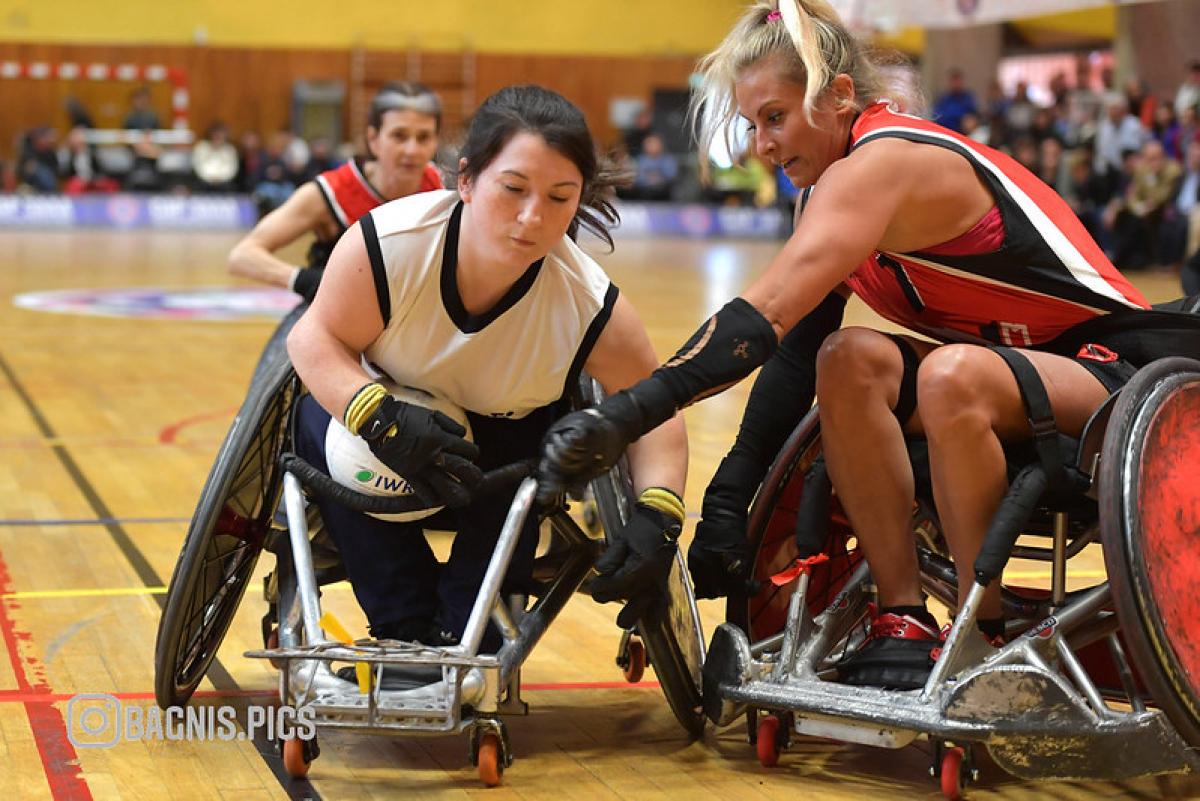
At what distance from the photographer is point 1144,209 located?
16188mm

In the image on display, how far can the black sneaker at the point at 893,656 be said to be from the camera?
289cm

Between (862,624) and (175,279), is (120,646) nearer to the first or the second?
(862,624)

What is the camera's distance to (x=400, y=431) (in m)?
2.82

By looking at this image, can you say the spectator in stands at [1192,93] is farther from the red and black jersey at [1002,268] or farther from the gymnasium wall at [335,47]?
the red and black jersey at [1002,268]

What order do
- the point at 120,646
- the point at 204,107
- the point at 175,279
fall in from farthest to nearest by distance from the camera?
the point at 204,107
the point at 175,279
the point at 120,646

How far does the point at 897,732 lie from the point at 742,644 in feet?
1.16

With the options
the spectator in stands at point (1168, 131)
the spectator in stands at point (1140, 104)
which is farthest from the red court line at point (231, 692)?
the spectator in stands at point (1140, 104)

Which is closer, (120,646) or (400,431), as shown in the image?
(400,431)

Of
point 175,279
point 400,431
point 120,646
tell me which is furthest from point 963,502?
point 175,279

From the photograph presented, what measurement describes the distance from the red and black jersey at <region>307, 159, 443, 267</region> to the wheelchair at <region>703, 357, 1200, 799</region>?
9.02 ft

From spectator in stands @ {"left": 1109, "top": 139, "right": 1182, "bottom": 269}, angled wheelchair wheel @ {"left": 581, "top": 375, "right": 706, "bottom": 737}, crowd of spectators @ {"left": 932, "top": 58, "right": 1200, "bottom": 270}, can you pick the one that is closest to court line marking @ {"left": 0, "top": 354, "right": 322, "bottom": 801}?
angled wheelchair wheel @ {"left": 581, "top": 375, "right": 706, "bottom": 737}

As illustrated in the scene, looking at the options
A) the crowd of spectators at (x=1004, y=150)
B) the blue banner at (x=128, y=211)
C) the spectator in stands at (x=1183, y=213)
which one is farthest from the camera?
the blue banner at (x=128, y=211)

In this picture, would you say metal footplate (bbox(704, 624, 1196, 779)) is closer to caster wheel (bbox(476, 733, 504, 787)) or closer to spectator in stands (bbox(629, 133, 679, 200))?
caster wheel (bbox(476, 733, 504, 787))

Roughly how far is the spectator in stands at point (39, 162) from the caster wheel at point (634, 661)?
61.4ft
